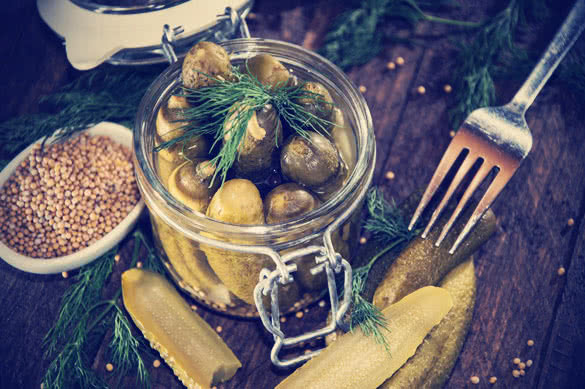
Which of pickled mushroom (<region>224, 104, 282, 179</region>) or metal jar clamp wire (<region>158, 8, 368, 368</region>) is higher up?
pickled mushroom (<region>224, 104, 282, 179</region>)

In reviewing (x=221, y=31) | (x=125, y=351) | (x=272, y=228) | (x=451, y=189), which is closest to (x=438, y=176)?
(x=451, y=189)

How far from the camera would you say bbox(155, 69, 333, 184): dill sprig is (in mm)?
875

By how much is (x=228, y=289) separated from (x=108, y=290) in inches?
12.4

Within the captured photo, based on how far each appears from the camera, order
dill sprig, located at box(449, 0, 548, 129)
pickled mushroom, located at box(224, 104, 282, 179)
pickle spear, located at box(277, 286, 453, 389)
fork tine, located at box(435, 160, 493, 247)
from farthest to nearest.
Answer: dill sprig, located at box(449, 0, 548, 129)
fork tine, located at box(435, 160, 493, 247)
pickle spear, located at box(277, 286, 453, 389)
pickled mushroom, located at box(224, 104, 282, 179)

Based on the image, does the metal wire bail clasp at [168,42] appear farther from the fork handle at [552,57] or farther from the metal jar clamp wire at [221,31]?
the fork handle at [552,57]

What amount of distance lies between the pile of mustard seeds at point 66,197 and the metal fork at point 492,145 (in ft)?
2.02

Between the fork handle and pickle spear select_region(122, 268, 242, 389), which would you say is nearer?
pickle spear select_region(122, 268, 242, 389)

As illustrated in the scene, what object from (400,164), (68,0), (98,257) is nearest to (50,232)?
(98,257)

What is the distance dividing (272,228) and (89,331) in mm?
520

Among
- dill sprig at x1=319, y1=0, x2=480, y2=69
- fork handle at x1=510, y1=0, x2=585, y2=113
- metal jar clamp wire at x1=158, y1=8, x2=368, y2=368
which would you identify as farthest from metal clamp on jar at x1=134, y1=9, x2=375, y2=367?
fork handle at x1=510, y1=0, x2=585, y2=113

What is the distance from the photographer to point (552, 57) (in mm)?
1203

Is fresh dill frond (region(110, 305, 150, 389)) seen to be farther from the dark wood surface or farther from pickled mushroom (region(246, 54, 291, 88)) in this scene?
pickled mushroom (region(246, 54, 291, 88))

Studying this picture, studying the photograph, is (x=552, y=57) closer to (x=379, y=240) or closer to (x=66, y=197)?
(x=379, y=240)

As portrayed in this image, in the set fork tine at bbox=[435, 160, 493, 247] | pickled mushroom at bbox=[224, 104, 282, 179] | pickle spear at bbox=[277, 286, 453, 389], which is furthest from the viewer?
fork tine at bbox=[435, 160, 493, 247]
